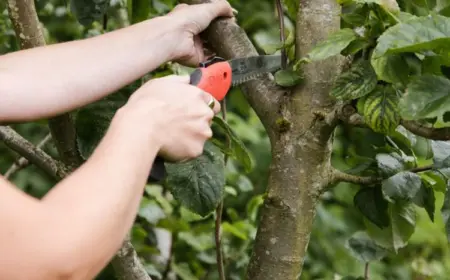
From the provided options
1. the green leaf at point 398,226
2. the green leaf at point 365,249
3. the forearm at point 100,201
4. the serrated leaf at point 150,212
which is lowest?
the serrated leaf at point 150,212

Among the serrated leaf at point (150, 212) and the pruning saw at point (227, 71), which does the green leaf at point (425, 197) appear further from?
the serrated leaf at point (150, 212)

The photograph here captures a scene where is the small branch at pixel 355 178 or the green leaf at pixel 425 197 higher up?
the small branch at pixel 355 178

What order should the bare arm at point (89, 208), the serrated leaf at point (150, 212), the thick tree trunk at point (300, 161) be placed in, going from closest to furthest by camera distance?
the bare arm at point (89, 208)
the thick tree trunk at point (300, 161)
the serrated leaf at point (150, 212)

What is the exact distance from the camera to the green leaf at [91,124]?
2.84 feet

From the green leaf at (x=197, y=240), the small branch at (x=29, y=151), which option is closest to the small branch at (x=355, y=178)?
the small branch at (x=29, y=151)

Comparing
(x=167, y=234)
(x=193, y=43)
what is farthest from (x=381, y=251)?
(x=167, y=234)

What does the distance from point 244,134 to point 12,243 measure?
1.47 metres

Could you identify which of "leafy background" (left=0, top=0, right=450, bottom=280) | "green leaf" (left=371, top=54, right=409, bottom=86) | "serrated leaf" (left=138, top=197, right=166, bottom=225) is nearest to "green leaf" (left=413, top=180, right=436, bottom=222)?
"leafy background" (left=0, top=0, right=450, bottom=280)

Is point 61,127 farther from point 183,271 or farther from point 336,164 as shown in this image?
point 336,164

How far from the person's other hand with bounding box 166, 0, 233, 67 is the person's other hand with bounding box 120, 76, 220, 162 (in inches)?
7.3

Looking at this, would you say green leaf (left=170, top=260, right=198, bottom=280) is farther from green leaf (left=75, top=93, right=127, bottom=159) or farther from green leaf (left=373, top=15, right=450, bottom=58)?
green leaf (left=373, top=15, right=450, bottom=58)

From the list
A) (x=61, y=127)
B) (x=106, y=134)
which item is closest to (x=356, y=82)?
(x=106, y=134)

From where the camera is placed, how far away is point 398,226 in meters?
0.97

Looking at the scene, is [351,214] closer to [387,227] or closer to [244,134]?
[244,134]
